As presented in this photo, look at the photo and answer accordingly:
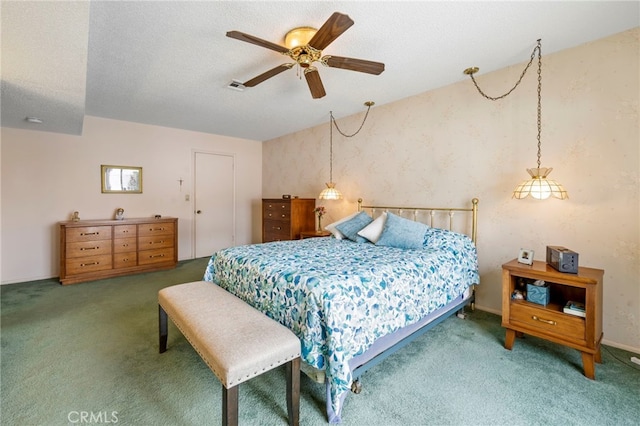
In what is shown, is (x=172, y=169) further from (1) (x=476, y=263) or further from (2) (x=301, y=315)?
(1) (x=476, y=263)

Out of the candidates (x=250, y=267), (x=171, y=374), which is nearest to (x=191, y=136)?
(x=250, y=267)

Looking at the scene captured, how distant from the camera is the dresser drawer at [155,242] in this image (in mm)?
4520

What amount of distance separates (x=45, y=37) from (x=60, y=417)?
227 centimetres

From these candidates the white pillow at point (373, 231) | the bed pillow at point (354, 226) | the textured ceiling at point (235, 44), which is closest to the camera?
the textured ceiling at point (235, 44)

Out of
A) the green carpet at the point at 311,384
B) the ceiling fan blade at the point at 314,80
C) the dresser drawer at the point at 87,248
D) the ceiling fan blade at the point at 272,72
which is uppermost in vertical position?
the ceiling fan blade at the point at 272,72

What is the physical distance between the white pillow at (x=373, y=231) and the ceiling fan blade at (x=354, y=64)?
1679 millimetres

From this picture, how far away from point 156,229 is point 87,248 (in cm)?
92

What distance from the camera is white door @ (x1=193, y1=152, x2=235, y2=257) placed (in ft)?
18.4

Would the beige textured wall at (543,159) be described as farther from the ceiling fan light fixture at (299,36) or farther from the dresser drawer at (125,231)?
the dresser drawer at (125,231)

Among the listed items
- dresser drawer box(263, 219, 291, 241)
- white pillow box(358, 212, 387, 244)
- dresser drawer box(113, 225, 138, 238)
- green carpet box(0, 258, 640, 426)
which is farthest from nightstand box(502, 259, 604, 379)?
dresser drawer box(113, 225, 138, 238)

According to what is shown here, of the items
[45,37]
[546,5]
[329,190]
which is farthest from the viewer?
[329,190]

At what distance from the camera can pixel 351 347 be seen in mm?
1617

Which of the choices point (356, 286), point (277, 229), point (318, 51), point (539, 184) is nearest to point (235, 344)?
point (356, 286)

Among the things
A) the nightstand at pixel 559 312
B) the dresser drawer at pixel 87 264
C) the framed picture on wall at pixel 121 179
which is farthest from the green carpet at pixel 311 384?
the framed picture on wall at pixel 121 179
